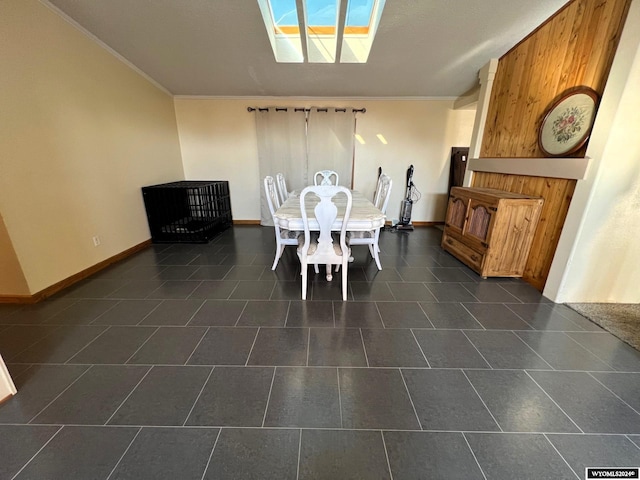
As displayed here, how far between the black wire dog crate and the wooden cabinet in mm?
3454

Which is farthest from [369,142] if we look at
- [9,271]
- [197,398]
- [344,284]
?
[9,271]

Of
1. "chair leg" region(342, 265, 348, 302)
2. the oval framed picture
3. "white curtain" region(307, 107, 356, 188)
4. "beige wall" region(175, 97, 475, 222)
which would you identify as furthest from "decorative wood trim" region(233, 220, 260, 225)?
the oval framed picture

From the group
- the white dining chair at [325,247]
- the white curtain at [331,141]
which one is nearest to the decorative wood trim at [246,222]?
the white curtain at [331,141]

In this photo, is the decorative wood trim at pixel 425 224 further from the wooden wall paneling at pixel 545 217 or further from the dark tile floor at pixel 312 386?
the dark tile floor at pixel 312 386

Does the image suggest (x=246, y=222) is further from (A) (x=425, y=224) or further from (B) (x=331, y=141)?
(A) (x=425, y=224)

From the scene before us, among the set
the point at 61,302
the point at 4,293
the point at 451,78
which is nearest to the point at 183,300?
the point at 61,302

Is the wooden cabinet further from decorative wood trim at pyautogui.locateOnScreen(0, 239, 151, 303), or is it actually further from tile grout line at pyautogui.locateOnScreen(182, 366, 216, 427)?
decorative wood trim at pyautogui.locateOnScreen(0, 239, 151, 303)

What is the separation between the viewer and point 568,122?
6.93 feet

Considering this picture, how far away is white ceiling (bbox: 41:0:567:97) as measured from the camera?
7.47ft

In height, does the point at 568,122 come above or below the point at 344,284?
above

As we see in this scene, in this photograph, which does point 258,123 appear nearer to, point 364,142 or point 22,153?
point 364,142

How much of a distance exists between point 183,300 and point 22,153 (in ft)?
5.59

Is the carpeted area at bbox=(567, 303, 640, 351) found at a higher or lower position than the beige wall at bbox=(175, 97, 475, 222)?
lower

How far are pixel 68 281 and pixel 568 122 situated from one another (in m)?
4.64
